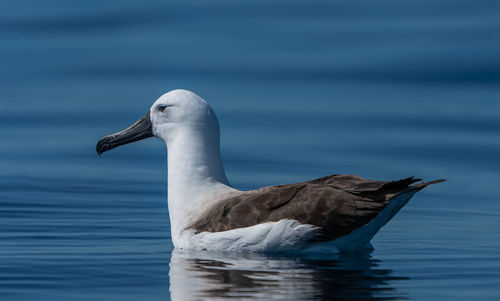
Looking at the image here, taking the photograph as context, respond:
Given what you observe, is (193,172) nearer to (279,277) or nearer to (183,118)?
(183,118)

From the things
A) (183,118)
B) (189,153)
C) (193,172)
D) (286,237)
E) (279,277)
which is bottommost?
(279,277)

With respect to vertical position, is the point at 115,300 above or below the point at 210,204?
below

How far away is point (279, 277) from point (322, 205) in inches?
48.6

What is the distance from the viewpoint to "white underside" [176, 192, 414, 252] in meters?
10.6

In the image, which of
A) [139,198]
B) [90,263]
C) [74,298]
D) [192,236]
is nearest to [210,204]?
[192,236]

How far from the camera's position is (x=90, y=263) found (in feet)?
35.1

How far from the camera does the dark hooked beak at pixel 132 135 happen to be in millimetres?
12594

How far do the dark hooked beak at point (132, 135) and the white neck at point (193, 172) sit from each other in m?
0.53

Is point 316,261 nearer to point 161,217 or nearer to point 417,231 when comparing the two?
point 417,231

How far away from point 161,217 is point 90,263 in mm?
3690

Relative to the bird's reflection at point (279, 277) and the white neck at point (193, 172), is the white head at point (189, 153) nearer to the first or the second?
the white neck at point (193, 172)

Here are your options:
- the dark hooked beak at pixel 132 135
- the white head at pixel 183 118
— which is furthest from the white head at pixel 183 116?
the dark hooked beak at pixel 132 135

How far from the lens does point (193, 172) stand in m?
12.0

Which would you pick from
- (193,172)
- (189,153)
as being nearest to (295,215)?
(193,172)
